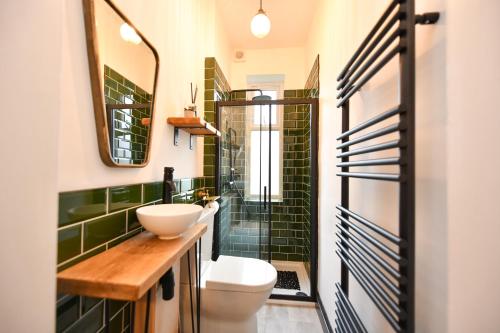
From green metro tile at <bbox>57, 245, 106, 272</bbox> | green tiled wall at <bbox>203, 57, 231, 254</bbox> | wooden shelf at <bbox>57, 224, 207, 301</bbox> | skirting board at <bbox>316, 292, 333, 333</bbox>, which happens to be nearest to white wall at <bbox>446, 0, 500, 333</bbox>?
wooden shelf at <bbox>57, 224, 207, 301</bbox>

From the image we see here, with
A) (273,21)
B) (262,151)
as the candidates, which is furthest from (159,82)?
(273,21)

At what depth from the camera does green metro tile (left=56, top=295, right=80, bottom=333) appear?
26.0 inches

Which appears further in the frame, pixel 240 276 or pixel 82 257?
pixel 240 276

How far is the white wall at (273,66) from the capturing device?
3086 millimetres

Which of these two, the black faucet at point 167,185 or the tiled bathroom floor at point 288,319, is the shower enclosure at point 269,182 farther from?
the black faucet at point 167,185

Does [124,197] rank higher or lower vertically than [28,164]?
lower

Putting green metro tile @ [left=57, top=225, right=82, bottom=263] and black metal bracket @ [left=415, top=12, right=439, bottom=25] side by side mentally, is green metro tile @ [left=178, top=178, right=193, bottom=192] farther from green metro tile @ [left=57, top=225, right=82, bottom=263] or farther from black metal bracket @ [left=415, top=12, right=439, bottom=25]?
black metal bracket @ [left=415, top=12, right=439, bottom=25]

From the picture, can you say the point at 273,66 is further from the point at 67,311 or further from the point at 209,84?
the point at 67,311

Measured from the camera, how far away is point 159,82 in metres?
1.29

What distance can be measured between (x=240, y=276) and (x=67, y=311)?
39.4 inches

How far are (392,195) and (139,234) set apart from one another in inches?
43.1

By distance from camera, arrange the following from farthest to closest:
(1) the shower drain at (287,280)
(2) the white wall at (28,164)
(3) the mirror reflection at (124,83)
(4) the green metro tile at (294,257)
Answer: (4) the green metro tile at (294,257), (1) the shower drain at (287,280), (3) the mirror reflection at (124,83), (2) the white wall at (28,164)

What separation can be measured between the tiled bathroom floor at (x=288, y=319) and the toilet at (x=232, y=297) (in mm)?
325

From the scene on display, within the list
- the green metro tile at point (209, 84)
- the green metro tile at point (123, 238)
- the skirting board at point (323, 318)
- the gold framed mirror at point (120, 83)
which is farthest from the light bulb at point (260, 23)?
the skirting board at point (323, 318)
